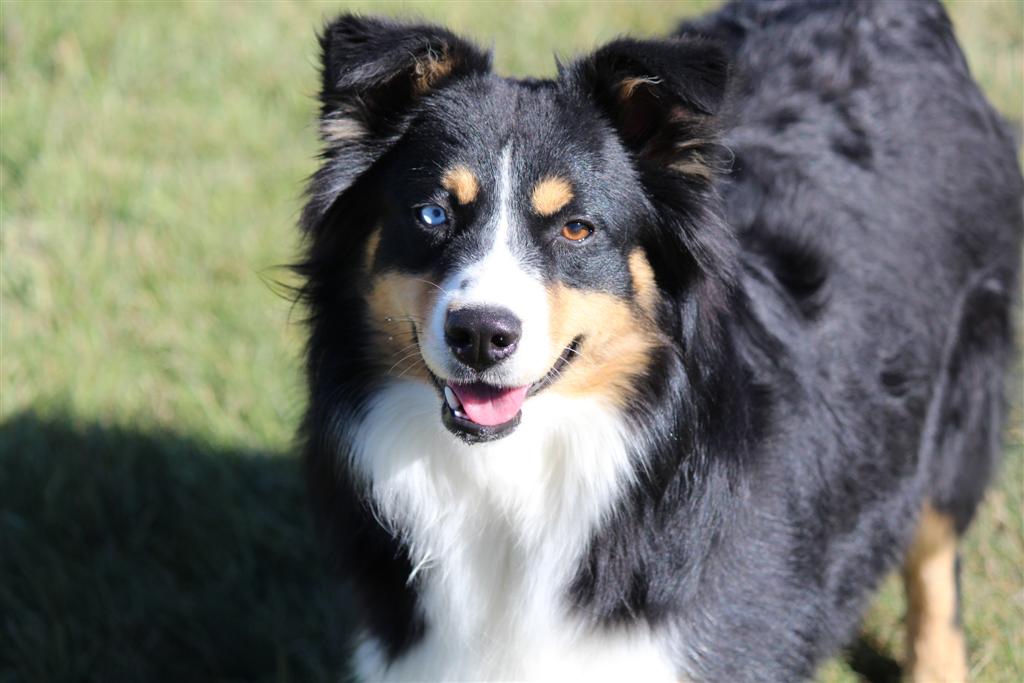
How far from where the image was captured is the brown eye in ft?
9.46

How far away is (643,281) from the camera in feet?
9.85

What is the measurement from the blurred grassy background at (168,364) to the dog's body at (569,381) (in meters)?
0.59

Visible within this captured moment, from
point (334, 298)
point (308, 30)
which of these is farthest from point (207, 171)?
point (334, 298)


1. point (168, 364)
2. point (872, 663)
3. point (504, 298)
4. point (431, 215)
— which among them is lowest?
point (872, 663)

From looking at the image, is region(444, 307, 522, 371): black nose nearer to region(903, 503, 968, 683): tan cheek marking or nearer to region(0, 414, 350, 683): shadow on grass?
region(0, 414, 350, 683): shadow on grass

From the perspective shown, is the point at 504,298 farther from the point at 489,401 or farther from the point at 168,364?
the point at 168,364

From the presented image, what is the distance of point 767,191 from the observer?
11.9ft

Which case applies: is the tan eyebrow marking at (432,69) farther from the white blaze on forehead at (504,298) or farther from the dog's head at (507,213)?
the white blaze on forehead at (504,298)

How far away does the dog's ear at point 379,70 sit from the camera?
2873 millimetres

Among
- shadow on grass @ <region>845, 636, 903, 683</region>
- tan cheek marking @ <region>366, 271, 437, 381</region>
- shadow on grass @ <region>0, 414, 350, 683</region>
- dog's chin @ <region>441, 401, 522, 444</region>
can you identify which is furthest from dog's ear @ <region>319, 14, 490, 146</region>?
shadow on grass @ <region>845, 636, 903, 683</region>

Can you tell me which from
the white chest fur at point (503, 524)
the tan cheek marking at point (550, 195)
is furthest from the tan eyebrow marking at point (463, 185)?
the white chest fur at point (503, 524)

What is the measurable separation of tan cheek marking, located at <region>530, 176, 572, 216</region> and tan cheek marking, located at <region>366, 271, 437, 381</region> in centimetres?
31

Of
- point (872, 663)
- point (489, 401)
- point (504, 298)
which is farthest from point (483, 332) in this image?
point (872, 663)

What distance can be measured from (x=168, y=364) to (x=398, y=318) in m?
2.55
